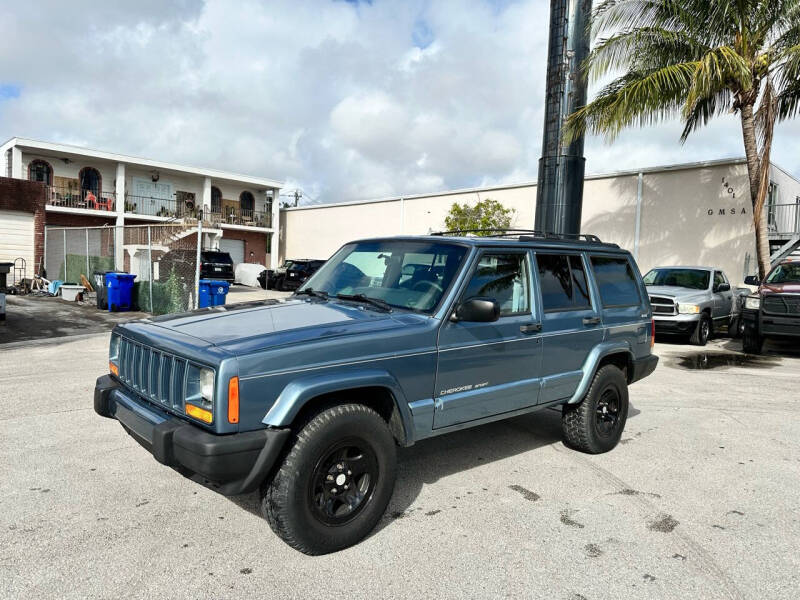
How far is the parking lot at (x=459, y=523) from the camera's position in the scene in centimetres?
296

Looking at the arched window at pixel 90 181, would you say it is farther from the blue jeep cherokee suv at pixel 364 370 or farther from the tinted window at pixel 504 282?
the tinted window at pixel 504 282

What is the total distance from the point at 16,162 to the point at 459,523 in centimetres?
3127

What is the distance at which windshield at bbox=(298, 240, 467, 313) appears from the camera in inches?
156

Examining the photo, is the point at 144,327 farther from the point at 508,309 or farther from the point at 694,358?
the point at 694,358

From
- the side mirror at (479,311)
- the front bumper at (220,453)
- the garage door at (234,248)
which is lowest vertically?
the front bumper at (220,453)

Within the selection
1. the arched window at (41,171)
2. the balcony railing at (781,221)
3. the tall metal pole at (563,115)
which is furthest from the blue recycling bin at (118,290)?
the balcony railing at (781,221)

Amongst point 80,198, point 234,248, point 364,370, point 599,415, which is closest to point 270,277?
point 234,248

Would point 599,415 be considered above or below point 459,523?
above

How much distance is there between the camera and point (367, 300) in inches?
160

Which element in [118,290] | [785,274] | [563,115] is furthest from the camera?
[118,290]

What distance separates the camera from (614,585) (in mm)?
2992

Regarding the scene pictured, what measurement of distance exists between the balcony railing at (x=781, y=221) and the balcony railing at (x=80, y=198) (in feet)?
96.0

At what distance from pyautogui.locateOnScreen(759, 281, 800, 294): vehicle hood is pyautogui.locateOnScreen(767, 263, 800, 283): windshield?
0.86ft

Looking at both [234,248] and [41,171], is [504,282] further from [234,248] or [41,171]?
[234,248]
